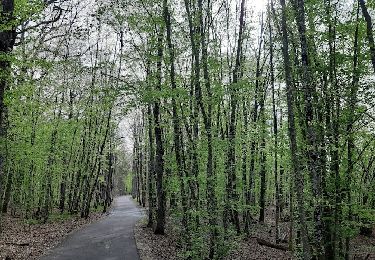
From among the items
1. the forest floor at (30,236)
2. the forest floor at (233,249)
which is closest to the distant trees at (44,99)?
the forest floor at (30,236)

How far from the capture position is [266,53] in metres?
25.6

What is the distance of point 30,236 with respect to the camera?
61.1ft

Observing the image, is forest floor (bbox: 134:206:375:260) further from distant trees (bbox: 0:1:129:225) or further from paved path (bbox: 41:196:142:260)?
distant trees (bbox: 0:1:129:225)

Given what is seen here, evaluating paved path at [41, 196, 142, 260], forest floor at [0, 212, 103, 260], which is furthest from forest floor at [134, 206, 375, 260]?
forest floor at [0, 212, 103, 260]

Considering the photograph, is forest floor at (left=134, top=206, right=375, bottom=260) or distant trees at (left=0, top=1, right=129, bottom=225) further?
forest floor at (left=134, top=206, right=375, bottom=260)

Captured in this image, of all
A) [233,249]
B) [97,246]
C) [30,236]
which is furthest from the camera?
[30,236]

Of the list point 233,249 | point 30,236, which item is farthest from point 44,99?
point 233,249

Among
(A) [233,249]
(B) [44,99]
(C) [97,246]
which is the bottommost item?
(C) [97,246]

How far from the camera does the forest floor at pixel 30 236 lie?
47.5 feet

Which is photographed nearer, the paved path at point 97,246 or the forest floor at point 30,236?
the paved path at point 97,246

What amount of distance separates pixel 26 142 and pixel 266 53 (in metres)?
17.0

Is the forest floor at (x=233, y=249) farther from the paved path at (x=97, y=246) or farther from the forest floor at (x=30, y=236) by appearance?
the forest floor at (x=30, y=236)

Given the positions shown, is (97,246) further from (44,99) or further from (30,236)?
(44,99)

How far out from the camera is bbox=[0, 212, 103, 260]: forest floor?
47.5 feet
